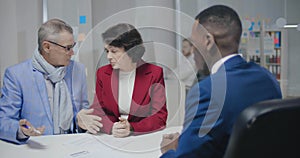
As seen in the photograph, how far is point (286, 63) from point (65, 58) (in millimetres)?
1494

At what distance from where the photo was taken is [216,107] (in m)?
0.81

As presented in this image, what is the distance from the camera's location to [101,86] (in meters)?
1.73

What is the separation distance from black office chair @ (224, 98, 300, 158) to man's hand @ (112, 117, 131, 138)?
0.80 metres

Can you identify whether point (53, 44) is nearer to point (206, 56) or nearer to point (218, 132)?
point (206, 56)

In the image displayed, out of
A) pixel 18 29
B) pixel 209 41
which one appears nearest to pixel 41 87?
pixel 18 29

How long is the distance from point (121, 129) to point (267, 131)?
0.86 meters

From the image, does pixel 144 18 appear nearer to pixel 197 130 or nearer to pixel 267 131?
pixel 197 130

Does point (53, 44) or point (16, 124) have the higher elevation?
point (53, 44)

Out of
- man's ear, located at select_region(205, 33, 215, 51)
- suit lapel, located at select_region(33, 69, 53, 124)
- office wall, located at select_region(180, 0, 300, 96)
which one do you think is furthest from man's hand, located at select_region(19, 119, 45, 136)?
office wall, located at select_region(180, 0, 300, 96)

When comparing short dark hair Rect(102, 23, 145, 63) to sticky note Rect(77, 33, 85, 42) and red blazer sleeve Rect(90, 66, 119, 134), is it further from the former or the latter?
sticky note Rect(77, 33, 85, 42)

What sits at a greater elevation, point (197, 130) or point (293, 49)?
point (293, 49)

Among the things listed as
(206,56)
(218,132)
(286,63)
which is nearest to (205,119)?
(218,132)

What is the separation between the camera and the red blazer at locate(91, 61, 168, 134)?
1.64 meters

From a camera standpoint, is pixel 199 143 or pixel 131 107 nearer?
pixel 199 143
